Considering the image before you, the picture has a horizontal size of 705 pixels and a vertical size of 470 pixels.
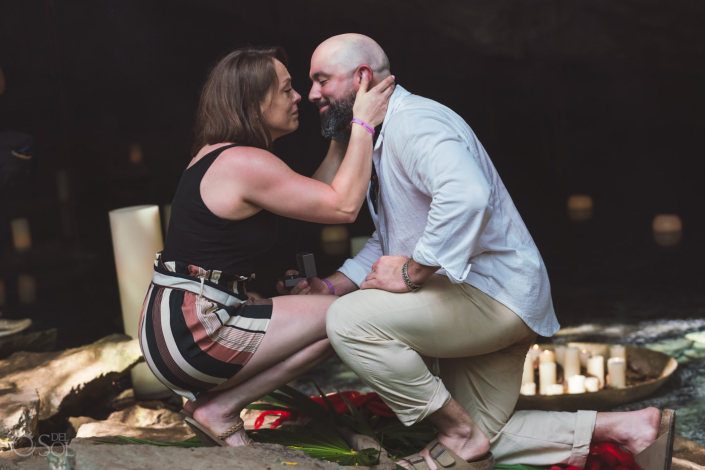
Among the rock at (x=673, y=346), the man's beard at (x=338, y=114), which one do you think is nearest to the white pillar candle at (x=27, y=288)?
the man's beard at (x=338, y=114)

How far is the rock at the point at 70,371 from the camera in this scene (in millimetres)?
2893

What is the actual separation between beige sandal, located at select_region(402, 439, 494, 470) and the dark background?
2273 mm

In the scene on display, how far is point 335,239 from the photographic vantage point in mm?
5270

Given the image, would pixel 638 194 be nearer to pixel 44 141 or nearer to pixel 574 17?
pixel 574 17

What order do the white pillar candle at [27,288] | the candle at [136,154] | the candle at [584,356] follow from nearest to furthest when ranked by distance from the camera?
the candle at [584,356] → the white pillar candle at [27,288] → the candle at [136,154]

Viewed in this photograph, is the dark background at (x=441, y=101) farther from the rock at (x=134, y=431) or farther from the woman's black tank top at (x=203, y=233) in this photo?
the woman's black tank top at (x=203, y=233)

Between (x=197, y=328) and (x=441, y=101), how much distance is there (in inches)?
147

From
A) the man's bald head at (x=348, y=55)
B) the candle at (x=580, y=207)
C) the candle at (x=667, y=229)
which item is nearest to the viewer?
the man's bald head at (x=348, y=55)

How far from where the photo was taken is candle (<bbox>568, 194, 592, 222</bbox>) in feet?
18.4

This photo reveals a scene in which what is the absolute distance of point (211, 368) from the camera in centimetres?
191

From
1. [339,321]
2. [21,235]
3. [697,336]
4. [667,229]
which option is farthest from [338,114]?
[667,229]

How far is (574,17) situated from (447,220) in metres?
4.55

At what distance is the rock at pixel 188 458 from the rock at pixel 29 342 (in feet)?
→ 6.85

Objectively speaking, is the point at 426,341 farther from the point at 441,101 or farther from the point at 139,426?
the point at 441,101
